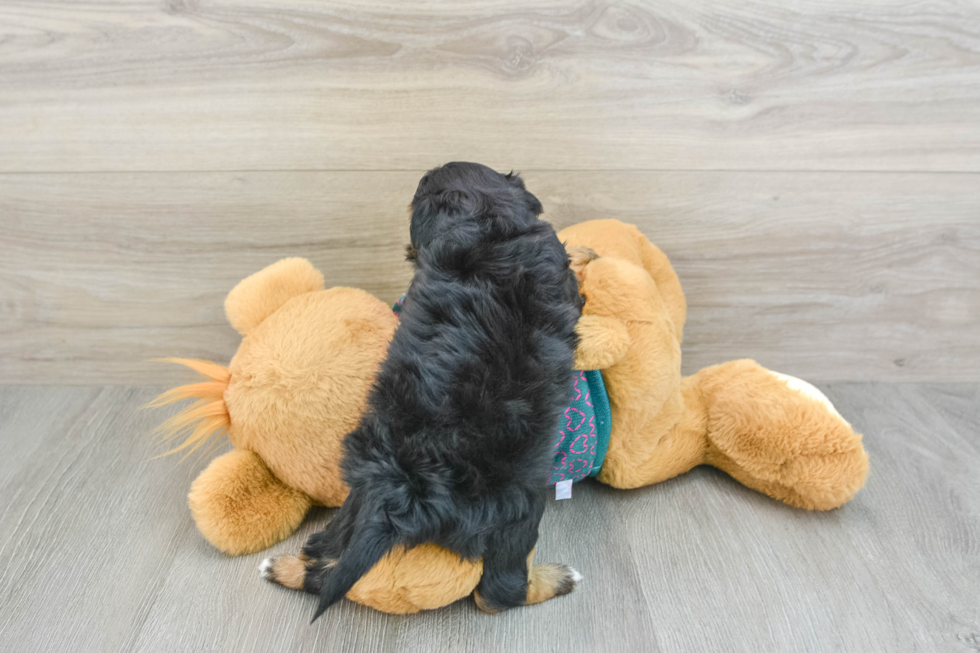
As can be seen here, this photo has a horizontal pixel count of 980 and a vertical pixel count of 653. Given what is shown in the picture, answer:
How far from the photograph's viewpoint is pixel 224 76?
0.98 meters

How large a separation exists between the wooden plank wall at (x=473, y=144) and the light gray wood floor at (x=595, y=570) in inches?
11.9

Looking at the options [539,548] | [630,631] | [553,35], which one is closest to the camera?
[630,631]

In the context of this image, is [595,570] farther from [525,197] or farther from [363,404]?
[525,197]

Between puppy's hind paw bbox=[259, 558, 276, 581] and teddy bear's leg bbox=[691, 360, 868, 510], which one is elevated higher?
teddy bear's leg bbox=[691, 360, 868, 510]

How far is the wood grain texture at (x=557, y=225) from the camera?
3.46 feet

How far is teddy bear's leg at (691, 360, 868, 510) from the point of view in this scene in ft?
2.89

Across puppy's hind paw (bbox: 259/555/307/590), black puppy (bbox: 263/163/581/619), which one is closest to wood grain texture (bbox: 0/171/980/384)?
black puppy (bbox: 263/163/581/619)

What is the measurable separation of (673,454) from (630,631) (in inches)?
11.2

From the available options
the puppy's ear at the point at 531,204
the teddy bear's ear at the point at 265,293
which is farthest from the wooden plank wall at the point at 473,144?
the puppy's ear at the point at 531,204

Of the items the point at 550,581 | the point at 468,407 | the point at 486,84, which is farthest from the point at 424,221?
the point at 550,581

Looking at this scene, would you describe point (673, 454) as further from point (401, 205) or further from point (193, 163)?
point (193, 163)

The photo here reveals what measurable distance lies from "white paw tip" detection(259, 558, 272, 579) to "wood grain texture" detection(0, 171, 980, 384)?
1.64 ft

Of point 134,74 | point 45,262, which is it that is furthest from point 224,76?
point 45,262

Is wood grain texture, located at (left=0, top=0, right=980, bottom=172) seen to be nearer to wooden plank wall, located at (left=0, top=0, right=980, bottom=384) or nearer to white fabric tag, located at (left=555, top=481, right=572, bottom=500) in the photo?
wooden plank wall, located at (left=0, top=0, right=980, bottom=384)
